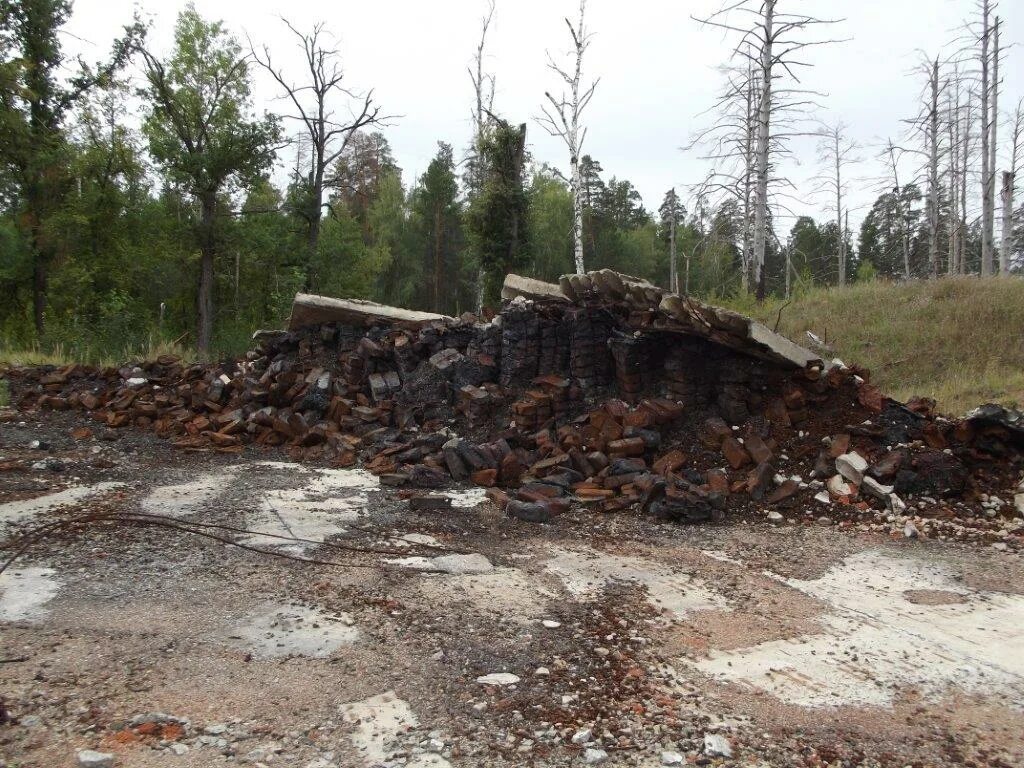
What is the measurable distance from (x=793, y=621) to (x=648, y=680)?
46.7 inches

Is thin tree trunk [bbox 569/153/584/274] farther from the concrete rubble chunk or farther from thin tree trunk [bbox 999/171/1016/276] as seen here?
thin tree trunk [bbox 999/171/1016/276]

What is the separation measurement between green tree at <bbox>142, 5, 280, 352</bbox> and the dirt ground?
53.3 ft

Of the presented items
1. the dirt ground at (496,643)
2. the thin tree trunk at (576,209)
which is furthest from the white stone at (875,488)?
the thin tree trunk at (576,209)

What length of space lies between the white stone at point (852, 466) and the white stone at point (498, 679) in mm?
4454

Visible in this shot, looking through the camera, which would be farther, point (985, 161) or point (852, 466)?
point (985, 161)

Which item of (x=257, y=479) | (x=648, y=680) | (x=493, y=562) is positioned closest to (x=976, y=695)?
(x=648, y=680)

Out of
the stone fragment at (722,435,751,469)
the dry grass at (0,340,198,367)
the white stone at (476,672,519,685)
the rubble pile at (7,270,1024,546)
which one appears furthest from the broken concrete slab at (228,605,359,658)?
the dry grass at (0,340,198,367)

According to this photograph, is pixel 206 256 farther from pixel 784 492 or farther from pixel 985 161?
pixel 985 161

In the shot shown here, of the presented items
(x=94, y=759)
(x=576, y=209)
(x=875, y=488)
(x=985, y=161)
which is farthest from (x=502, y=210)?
(x=94, y=759)

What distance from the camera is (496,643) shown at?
3.48 metres

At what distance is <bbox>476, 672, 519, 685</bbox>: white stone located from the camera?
309cm

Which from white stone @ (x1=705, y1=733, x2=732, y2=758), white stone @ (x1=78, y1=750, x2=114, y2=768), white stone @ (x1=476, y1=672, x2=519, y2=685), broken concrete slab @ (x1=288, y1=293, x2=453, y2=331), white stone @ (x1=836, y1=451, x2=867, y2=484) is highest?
broken concrete slab @ (x1=288, y1=293, x2=453, y2=331)

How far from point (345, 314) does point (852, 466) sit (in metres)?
7.37

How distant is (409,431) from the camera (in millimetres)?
8836
